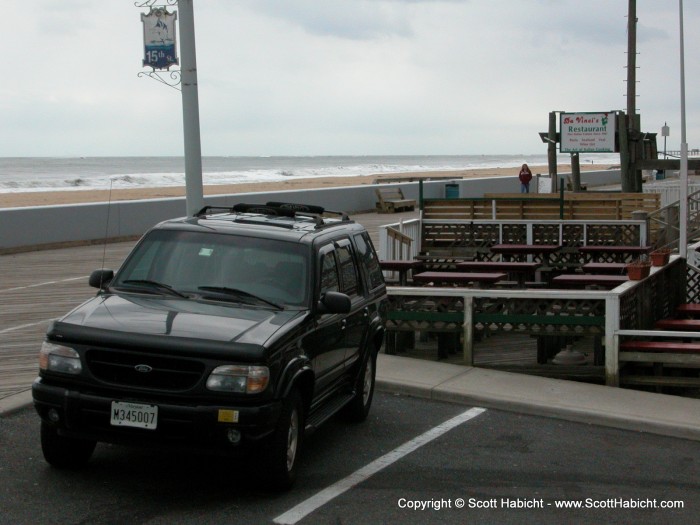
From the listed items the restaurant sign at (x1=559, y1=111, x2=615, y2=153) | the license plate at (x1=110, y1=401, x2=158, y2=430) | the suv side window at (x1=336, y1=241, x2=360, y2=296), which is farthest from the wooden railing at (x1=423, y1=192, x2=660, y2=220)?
the license plate at (x1=110, y1=401, x2=158, y2=430)

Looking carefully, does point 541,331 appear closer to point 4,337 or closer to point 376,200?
point 4,337

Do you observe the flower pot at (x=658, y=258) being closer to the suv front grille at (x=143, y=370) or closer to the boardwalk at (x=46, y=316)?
the boardwalk at (x=46, y=316)

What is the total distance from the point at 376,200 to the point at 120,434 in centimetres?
3065

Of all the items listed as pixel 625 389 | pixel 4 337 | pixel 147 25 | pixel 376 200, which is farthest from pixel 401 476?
pixel 376 200

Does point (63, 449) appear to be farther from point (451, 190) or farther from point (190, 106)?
point (451, 190)

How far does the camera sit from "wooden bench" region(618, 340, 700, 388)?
10414mm

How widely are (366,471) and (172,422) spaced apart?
1666mm

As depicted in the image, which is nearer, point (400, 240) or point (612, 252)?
point (400, 240)

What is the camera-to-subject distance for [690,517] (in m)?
6.57

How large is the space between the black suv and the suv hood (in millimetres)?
13

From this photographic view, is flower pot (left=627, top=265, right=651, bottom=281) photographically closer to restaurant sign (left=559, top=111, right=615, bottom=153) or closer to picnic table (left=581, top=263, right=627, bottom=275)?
picnic table (left=581, top=263, right=627, bottom=275)

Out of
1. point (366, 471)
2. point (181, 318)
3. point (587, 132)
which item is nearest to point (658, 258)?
point (366, 471)

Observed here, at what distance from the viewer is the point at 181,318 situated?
22.2 ft

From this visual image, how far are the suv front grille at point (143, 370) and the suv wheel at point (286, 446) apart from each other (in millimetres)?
631
